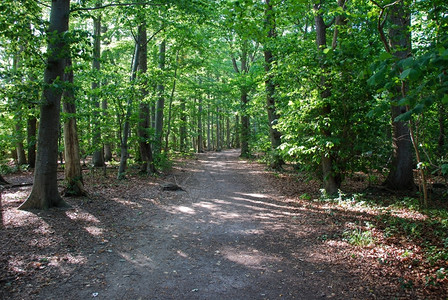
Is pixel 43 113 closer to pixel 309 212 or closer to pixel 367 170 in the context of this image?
pixel 309 212

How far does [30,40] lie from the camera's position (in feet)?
18.6

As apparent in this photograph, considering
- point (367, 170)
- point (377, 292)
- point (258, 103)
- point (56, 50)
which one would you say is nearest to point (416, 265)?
point (377, 292)

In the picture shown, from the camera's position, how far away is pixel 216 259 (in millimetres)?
4914

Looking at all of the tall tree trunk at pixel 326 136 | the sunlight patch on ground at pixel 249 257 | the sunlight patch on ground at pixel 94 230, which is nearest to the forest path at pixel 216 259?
the sunlight patch on ground at pixel 249 257

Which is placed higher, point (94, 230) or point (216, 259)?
point (94, 230)

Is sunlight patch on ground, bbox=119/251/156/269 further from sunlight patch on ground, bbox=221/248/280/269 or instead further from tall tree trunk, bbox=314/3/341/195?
tall tree trunk, bbox=314/3/341/195

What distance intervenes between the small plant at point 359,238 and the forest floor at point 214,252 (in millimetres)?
25

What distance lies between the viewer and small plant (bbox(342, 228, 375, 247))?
5.16 meters

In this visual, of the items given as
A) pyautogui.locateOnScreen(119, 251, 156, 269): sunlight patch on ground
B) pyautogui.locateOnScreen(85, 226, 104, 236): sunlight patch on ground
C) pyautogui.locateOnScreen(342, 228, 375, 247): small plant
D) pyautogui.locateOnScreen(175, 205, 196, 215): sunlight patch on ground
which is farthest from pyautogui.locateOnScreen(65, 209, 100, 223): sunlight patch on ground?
pyautogui.locateOnScreen(342, 228, 375, 247): small plant

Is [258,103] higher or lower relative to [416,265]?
higher

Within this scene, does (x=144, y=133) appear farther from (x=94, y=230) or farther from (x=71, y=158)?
(x=94, y=230)

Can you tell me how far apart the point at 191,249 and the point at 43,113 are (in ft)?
16.1

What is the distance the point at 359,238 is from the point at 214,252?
276cm

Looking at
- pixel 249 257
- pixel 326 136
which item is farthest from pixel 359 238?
pixel 326 136
